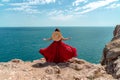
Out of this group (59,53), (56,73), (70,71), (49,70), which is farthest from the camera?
(59,53)

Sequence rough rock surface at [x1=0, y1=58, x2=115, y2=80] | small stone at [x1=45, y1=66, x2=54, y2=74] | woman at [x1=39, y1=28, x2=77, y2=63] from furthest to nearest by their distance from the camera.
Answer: woman at [x1=39, y1=28, x2=77, y2=63] → small stone at [x1=45, y1=66, x2=54, y2=74] → rough rock surface at [x1=0, y1=58, x2=115, y2=80]

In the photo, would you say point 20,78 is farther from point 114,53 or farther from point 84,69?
point 114,53

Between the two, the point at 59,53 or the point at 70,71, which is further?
the point at 59,53

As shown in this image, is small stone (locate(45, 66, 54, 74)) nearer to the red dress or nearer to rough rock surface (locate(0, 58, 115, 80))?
rough rock surface (locate(0, 58, 115, 80))

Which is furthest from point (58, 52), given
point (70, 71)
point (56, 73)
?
point (56, 73)

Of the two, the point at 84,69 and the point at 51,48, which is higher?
the point at 51,48

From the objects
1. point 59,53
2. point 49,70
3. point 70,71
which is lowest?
point 70,71

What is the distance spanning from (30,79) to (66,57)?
4.90 meters

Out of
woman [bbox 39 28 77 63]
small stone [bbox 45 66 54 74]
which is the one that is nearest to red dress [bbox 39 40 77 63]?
woman [bbox 39 28 77 63]

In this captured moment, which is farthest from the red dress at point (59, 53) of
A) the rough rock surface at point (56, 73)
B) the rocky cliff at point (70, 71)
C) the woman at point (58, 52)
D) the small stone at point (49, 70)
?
the small stone at point (49, 70)

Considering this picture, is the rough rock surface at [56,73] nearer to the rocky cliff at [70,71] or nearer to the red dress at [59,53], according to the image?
the rocky cliff at [70,71]

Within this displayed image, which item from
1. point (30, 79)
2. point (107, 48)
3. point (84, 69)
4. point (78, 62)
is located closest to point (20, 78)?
point (30, 79)

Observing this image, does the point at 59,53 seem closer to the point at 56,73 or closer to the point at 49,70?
the point at 49,70

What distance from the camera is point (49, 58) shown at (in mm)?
16281
